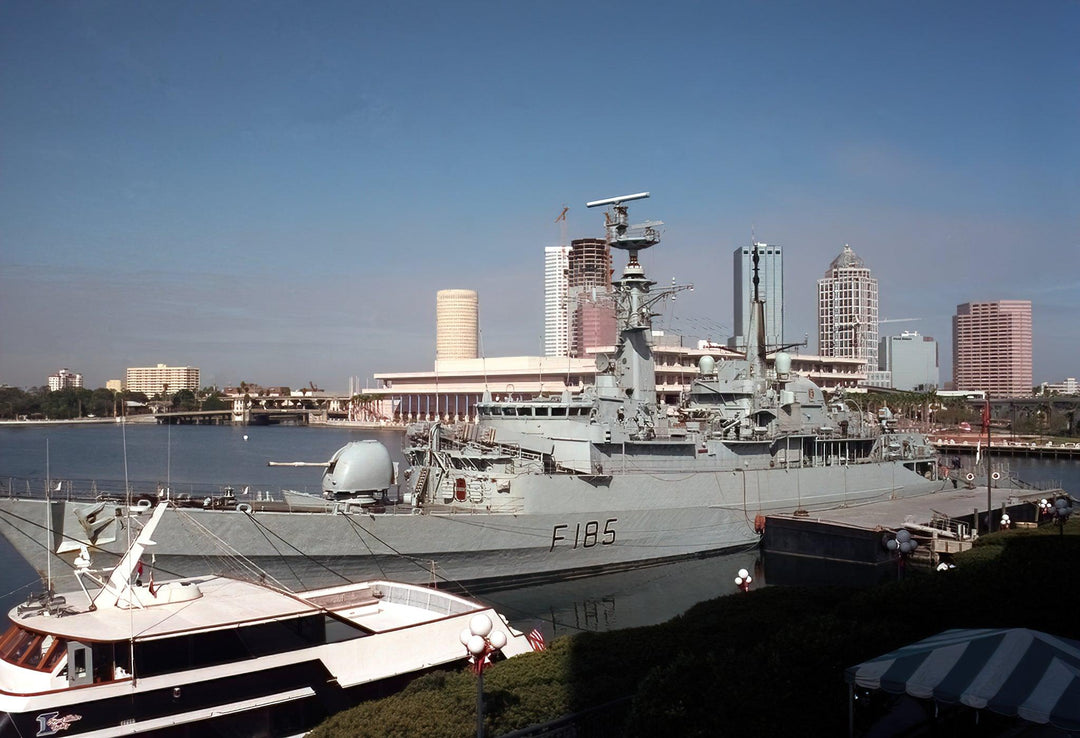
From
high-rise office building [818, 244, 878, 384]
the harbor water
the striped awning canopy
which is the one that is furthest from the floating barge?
high-rise office building [818, 244, 878, 384]

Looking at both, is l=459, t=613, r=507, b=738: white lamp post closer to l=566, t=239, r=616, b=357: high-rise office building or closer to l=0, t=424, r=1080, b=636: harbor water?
l=0, t=424, r=1080, b=636: harbor water

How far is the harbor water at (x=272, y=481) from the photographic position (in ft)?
71.5

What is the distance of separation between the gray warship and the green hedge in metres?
6.29

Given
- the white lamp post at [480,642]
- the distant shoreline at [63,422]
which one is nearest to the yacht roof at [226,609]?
the white lamp post at [480,642]

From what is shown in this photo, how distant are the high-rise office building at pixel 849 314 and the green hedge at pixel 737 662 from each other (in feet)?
567

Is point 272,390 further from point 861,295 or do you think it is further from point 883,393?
point 861,295

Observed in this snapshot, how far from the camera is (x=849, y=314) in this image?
183 metres

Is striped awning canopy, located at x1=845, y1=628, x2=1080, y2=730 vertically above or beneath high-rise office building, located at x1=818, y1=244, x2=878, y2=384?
beneath

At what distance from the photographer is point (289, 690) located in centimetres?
1155

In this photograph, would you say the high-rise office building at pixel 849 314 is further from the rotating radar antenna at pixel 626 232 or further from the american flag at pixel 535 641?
the american flag at pixel 535 641

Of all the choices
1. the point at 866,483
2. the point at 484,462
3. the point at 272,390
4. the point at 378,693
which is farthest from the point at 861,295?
the point at 378,693

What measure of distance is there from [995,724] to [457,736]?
6.01 metres

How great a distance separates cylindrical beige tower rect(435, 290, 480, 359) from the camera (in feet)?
493

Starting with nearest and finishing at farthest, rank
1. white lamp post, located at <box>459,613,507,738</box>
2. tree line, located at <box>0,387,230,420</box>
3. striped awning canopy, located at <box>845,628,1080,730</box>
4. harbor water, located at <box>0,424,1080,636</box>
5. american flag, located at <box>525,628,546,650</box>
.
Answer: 1. striped awning canopy, located at <box>845,628,1080,730</box>
2. white lamp post, located at <box>459,613,507,738</box>
3. american flag, located at <box>525,628,546,650</box>
4. harbor water, located at <box>0,424,1080,636</box>
5. tree line, located at <box>0,387,230,420</box>
